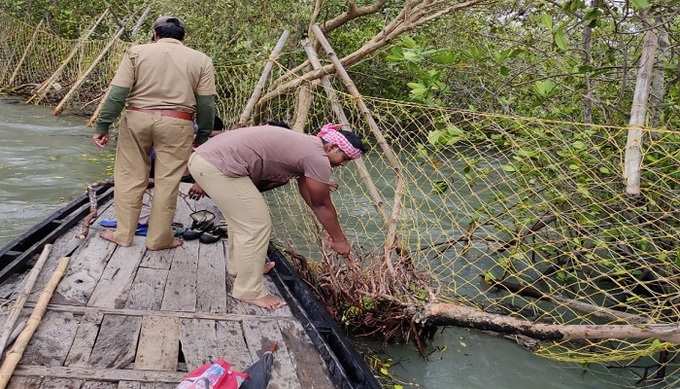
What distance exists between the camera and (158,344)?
2.78 metres

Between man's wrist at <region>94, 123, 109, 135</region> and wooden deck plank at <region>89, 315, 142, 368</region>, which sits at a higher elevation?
man's wrist at <region>94, 123, 109, 135</region>

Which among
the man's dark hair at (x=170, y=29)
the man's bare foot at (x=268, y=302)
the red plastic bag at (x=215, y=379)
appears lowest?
the man's bare foot at (x=268, y=302)

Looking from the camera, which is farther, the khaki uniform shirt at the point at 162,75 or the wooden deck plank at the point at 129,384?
the khaki uniform shirt at the point at 162,75

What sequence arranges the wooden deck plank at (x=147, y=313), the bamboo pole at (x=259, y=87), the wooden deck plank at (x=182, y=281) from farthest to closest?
the bamboo pole at (x=259, y=87)
the wooden deck plank at (x=182, y=281)
the wooden deck plank at (x=147, y=313)

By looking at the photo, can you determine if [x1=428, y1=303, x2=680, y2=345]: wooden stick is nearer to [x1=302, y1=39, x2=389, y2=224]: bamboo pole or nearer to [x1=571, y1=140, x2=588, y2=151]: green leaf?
[x1=302, y1=39, x2=389, y2=224]: bamboo pole

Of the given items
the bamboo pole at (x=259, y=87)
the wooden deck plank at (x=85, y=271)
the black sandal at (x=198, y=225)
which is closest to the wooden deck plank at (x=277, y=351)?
the wooden deck plank at (x=85, y=271)

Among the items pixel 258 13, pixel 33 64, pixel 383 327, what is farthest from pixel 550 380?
pixel 33 64

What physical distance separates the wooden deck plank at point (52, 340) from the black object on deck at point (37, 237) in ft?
1.97

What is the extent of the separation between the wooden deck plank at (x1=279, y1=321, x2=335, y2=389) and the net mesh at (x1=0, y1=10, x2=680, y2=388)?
95 cm

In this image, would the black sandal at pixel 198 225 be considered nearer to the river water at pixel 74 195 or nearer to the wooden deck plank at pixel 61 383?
the river water at pixel 74 195

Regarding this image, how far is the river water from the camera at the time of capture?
4.07 meters

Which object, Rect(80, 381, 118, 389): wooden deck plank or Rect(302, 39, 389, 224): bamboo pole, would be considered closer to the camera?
Rect(80, 381, 118, 389): wooden deck plank

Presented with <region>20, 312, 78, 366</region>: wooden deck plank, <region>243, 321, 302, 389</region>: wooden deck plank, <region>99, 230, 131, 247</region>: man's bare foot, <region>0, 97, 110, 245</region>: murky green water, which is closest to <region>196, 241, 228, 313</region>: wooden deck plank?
<region>243, 321, 302, 389</region>: wooden deck plank

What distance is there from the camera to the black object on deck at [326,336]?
8.84ft
